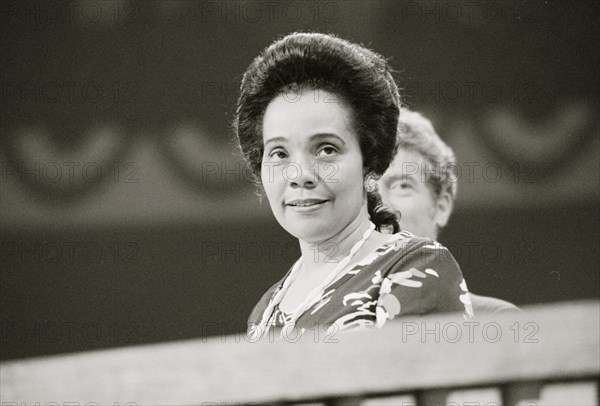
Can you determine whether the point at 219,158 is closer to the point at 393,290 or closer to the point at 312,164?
the point at 312,164

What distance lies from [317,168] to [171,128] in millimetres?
1042

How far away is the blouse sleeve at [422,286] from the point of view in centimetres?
123

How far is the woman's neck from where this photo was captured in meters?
1.49

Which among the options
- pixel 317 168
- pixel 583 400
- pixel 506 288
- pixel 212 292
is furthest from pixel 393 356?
pixel 506 288

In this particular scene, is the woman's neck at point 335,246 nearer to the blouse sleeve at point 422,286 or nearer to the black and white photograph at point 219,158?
the blouse sleeve at point 422,286

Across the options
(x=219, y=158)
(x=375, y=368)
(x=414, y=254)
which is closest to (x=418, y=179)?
(x=219, y=158)

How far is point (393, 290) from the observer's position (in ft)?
4.14

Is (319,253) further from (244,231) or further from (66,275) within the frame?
(66,275)

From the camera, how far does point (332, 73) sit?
1.46 metres

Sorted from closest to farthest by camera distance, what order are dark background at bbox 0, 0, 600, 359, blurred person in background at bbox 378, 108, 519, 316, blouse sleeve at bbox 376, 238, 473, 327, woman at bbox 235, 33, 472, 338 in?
blouse sleeve at bbox 376, 238, 473, 327 → woman at bbox 235, 33, 472, 338 → blurred person in background at bbox 378, 108, 519, 316 → dark background at bbox 0, 0, 600, 359

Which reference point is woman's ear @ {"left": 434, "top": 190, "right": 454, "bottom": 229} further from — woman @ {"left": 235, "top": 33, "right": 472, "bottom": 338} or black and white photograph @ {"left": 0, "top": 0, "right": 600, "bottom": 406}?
woman @ {"left": 235, "top": 33, "right": 472, "bottom": 338}

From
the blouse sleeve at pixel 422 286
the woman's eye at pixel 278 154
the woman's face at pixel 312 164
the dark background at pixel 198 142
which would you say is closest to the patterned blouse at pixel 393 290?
the blouse sleeve at pixel 422 286

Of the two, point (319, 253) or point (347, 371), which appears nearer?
point (347, 371)

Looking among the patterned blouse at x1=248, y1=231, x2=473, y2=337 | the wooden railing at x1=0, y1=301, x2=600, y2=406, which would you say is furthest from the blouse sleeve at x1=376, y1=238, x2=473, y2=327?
the wooden railing at x1=0, y1=301, x2=600, y2=406
